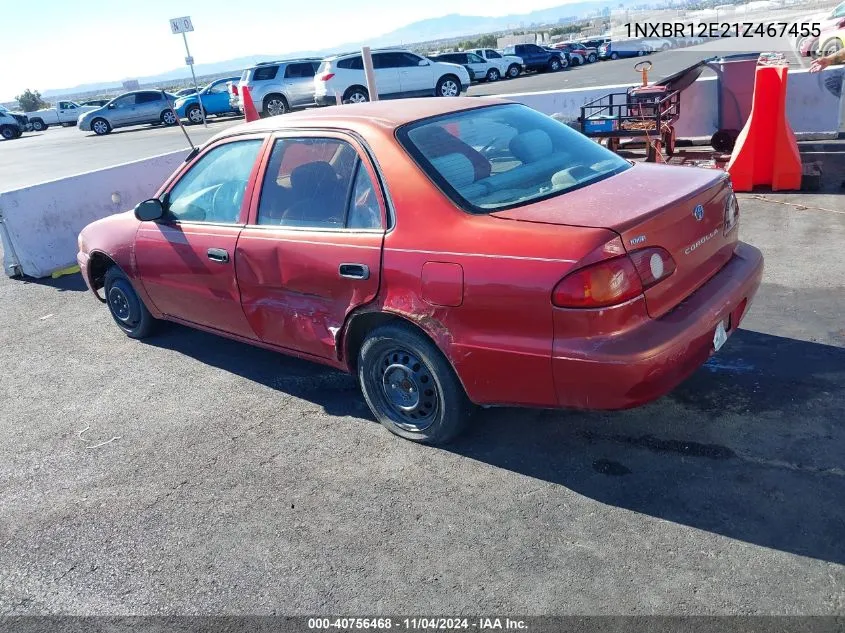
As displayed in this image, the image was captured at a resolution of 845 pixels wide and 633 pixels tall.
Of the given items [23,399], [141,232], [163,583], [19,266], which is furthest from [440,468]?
[19,266]

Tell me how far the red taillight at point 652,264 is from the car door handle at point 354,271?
1.29 meters

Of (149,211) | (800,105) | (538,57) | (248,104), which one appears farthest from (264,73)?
(149,211)

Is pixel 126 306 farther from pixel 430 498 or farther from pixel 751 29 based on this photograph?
pixel 751 29

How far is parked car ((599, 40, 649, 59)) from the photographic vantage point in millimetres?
42469

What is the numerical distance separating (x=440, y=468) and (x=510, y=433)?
1.54ft

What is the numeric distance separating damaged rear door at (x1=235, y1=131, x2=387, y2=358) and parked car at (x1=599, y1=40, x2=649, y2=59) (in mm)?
42689

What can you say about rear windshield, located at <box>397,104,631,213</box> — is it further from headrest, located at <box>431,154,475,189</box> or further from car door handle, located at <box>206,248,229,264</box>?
car door handle, located at <box>206,248,229,264</box>

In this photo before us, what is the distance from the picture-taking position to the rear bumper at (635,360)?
297cm

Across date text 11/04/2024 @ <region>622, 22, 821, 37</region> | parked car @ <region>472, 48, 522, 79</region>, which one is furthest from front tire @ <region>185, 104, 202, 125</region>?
date text 11/04/2024 @ <region>622, 22, 821, 37</region>

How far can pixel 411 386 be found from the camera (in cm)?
374

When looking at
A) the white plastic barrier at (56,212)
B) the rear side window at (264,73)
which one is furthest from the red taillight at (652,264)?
the rear side window at (264,73)

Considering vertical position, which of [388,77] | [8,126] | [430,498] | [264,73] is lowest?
[430,498]

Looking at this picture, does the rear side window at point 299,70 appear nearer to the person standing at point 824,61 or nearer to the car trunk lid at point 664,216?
the person standing at point 824,61

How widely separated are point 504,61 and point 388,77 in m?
14.0
